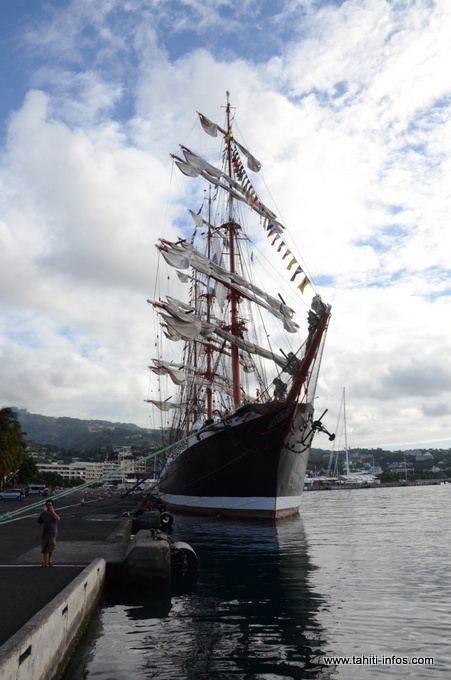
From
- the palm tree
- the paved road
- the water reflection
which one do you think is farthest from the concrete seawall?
the palm tree

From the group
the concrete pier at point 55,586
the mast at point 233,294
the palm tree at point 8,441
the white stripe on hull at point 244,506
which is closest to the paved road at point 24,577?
the concrete pier at point 55,586

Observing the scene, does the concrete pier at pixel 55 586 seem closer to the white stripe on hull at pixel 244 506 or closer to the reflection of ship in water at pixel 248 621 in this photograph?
the reflection of ship in water at pixel 248 621

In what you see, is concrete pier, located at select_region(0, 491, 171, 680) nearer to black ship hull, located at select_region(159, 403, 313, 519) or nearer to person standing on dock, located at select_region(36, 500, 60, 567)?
person standing on dock, located at select_region(36, 500, 60, 567)

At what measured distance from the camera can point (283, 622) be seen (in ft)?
32.8

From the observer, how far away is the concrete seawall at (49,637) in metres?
5.13

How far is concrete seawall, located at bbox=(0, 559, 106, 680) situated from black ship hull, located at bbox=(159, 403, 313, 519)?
1919 cm

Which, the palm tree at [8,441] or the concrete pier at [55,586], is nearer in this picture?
the concrete pier at [55,586]

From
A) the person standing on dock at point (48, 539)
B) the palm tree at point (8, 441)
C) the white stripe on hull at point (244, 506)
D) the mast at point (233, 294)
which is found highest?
the mast at point (233, 294)

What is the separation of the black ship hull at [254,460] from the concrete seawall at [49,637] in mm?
19185

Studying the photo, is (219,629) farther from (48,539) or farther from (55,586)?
(48,539)

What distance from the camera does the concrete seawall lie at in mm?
5134

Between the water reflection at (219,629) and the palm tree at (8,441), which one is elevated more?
the palm tree at (8,441)

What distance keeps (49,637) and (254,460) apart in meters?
22.9

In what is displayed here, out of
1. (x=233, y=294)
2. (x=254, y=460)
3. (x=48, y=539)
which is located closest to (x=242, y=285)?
(x=233, y=294)
